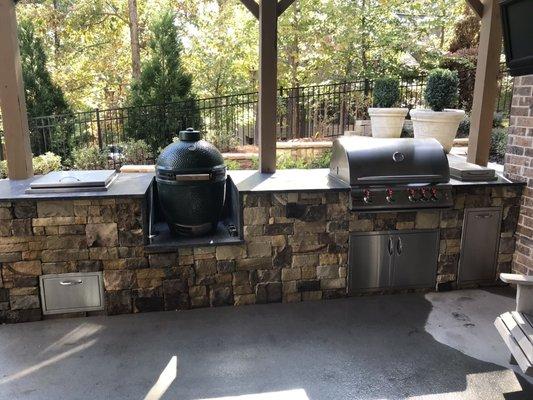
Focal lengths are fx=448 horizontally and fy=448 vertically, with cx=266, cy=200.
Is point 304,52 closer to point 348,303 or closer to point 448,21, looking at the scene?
point 448,21

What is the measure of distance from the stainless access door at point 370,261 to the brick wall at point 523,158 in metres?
1.11

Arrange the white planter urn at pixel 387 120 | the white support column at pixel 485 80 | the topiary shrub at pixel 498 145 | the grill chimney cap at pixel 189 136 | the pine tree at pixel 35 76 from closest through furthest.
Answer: the grill chimney cap at pixel 189 136 → the white support column at pixel 485 80 → the topiary shrub at pixel 498 145 → the white planter urn at pixel 387 120 → the pine tree at pixel 35 76

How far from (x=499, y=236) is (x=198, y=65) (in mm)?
8714

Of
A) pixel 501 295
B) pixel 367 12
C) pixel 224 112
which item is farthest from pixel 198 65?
pixel 501 295

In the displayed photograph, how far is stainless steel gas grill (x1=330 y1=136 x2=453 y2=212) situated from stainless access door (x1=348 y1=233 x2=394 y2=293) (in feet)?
0.94

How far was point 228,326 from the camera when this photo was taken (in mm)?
3123

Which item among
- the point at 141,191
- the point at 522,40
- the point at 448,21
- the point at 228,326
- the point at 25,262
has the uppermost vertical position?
the point at 448,21

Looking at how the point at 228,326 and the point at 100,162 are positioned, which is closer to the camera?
the point at 228,326

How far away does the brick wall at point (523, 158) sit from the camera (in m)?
3.47

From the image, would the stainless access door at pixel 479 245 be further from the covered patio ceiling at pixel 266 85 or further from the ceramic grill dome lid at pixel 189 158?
the ceramic grill dome lid at pixel 189 158

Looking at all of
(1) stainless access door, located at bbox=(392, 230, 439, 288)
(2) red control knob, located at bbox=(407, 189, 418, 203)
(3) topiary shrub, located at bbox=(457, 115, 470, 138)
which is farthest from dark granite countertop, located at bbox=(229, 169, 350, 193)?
(3) topiary shrub, located at bbox=(457, 115, 470, 138)

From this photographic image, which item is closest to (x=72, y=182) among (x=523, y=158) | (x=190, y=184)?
(x=190, y=184)

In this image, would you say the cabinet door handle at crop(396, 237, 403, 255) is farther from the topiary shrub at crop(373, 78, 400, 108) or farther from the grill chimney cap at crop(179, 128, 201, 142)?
the topiary shrub at crop(373, 78, 400, 108)

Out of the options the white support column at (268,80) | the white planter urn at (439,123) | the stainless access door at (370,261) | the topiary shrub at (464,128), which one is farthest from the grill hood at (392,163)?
the topiary shrub at (464,128)
